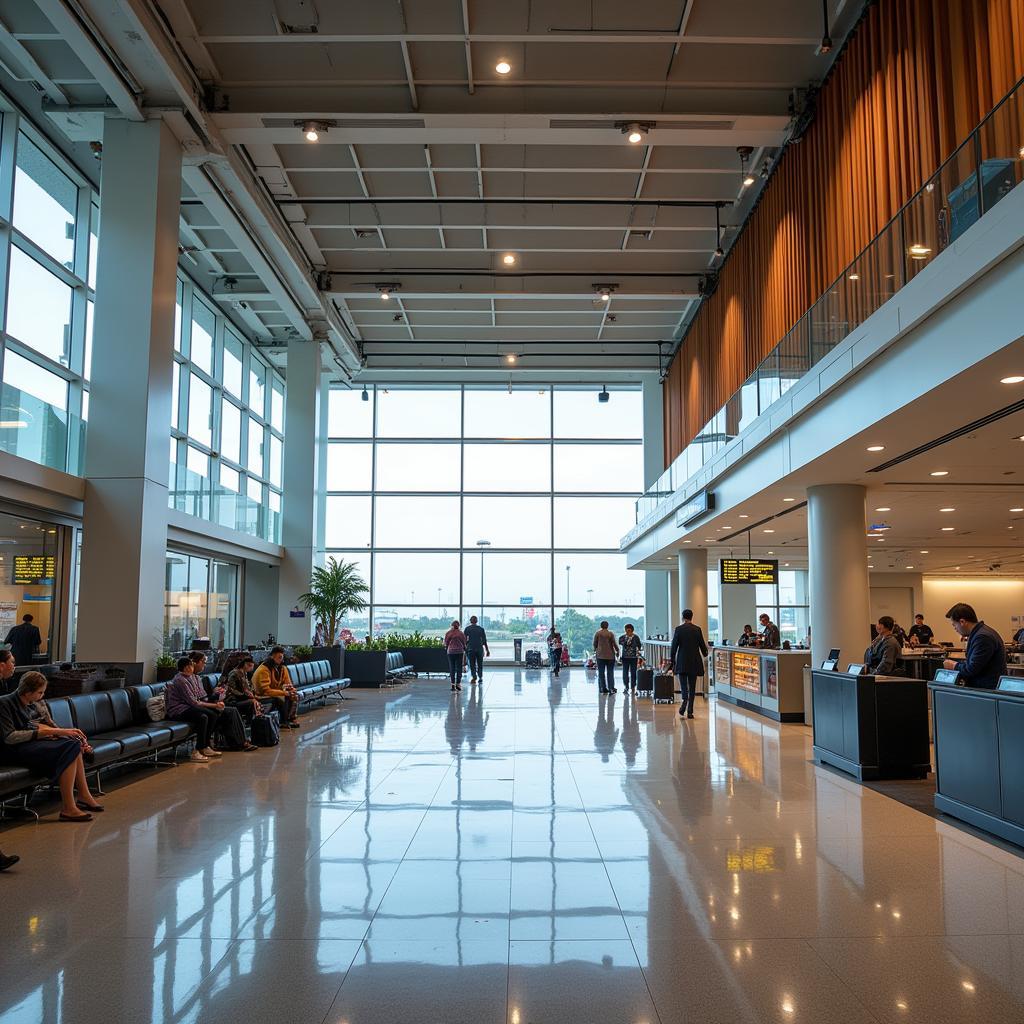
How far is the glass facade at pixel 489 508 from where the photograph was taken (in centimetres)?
3019

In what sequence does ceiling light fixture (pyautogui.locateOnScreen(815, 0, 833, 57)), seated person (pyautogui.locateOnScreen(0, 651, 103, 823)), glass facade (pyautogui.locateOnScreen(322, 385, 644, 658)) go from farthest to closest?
glass facade (pyautogui.locateOnScreen(322, 385, 644, 658)) < ceiling light fixture (pyautogui.locateOnScreen(815, 0, 833, 57)) < seated person (pyautogui.locateOnScreen(0, 651, 103, 823))

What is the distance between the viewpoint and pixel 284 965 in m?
3.77

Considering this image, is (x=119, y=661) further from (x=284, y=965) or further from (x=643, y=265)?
(x=643, y=265)

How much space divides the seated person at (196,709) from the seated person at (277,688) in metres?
1.95

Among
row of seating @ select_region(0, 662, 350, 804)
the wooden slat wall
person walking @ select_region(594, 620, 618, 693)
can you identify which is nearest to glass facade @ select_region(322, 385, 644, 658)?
person walking @ select_region(594, 620, 618, 693)

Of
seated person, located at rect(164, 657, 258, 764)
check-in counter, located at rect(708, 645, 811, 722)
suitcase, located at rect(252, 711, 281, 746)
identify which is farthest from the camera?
check-in counter, located at rect(708, 645, 811, 722)

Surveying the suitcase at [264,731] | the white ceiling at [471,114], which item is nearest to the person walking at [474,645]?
the white ceiling at [471,114]

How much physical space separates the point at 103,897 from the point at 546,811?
3.25 m

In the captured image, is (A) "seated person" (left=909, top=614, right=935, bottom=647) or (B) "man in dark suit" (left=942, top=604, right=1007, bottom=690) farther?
(A) "seated person" (left=909, top=614, right=935, bottom=647)

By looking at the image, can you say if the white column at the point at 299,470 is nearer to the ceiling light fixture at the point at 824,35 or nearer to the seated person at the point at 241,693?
the seated person at the point at 241,693

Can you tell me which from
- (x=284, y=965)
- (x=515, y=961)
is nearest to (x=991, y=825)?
(x=515, y=961)

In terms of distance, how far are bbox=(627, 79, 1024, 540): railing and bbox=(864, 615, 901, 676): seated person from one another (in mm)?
3214

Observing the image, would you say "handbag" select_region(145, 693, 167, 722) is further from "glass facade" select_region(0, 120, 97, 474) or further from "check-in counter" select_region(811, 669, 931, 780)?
"check-in counter" select_region(811, 669, 931, 780)

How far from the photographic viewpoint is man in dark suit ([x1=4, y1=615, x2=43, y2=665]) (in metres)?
12.6
